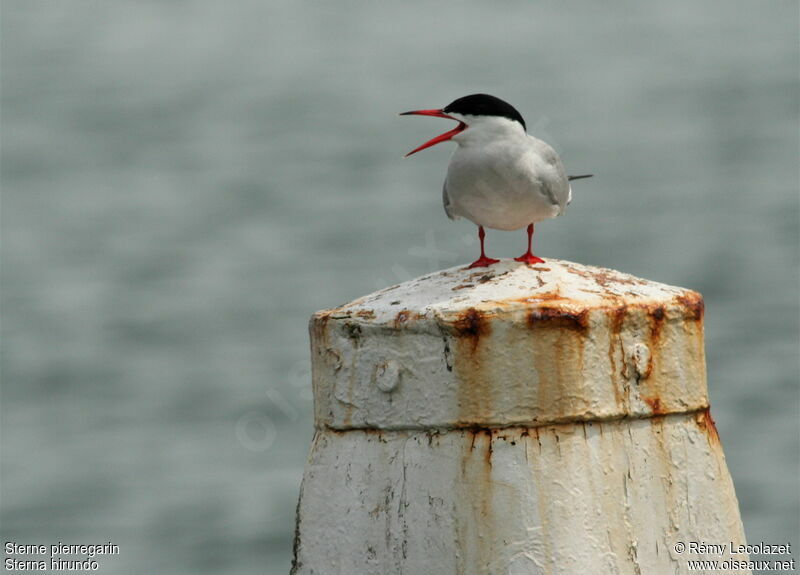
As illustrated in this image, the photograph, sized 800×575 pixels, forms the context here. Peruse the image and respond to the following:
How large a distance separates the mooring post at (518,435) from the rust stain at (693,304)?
0.02 metres

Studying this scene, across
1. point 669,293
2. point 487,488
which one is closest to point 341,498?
point 487,488

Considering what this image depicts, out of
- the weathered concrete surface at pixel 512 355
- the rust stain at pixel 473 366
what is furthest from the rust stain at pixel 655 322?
the rust stain at pixel 473 366

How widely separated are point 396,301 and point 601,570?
1.04m

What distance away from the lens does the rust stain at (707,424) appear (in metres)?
3.57

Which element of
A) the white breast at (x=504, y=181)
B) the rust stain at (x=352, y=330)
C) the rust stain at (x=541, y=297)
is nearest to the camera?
the rust stain at (x=541, y=297)

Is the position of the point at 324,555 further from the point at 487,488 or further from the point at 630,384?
the point at 630,384

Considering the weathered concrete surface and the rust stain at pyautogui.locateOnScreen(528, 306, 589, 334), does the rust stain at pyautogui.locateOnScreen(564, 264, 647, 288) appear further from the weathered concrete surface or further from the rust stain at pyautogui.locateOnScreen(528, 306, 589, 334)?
the rust stain at pyautogui.locateOnScreen(528, 306, 589, 334)

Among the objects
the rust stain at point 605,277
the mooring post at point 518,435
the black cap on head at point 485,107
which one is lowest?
the mooring post at point 518,435

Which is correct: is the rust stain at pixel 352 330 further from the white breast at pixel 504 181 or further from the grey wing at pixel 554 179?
the grey wing at pixel 554 179

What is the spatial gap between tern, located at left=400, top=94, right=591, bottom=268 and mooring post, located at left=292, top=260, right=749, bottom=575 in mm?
1001

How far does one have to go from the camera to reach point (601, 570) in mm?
3266

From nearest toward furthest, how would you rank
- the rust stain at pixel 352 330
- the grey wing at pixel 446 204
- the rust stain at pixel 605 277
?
the rust stain at pixel 352 330
the rust stain at pixel 605 277
the grey wing at pixel 446 204

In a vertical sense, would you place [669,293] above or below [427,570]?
above

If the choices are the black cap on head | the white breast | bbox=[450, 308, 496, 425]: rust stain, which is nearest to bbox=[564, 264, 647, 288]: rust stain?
bbox=[450, 308, 496, 425]: rust stain
